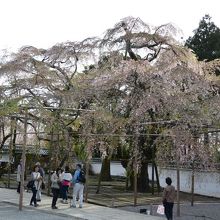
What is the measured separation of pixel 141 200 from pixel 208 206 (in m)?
3.28

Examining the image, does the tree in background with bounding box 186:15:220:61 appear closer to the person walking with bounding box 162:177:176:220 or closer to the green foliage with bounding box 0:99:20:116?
the green foliage with bounding box 0:99:20:116

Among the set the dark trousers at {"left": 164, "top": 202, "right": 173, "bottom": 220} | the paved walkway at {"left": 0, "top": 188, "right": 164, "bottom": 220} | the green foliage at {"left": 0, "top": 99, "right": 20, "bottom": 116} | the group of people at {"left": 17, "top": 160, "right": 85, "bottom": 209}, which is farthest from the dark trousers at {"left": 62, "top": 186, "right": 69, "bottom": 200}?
the dark trousers at {"left": 164, "top": 202, "right": 173, "bottom": 220}

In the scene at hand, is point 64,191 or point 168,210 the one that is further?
point 64,191

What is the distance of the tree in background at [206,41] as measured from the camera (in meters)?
36.3

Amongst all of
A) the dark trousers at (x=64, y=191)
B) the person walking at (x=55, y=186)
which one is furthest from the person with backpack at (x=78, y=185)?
the dark trousers at (x=64, y=191)

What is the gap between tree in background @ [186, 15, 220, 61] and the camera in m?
36.3

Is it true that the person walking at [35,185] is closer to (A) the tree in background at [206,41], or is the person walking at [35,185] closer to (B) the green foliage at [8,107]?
(B) the green foliage at [8,107]

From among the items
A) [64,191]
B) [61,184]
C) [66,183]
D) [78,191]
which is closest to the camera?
[78,191]

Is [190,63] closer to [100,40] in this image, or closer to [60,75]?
[100,40]

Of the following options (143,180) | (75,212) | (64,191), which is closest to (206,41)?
→ (143,180)

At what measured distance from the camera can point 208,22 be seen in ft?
129

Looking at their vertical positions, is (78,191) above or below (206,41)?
below

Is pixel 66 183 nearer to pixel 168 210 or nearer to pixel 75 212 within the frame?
pixel 75 212

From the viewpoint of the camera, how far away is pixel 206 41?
37.4m
